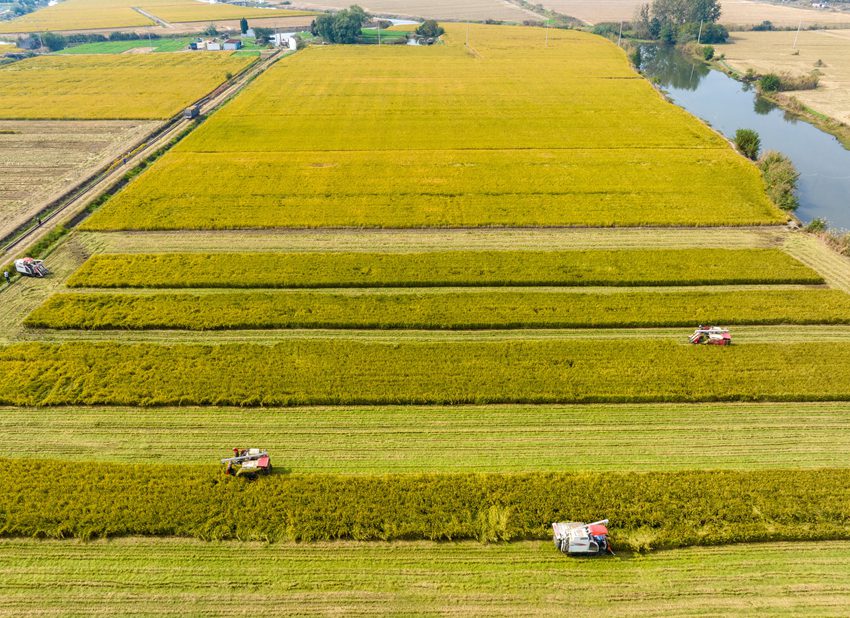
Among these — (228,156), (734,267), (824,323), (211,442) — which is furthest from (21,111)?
(824,323)

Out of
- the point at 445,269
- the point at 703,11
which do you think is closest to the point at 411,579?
the point at 445,269

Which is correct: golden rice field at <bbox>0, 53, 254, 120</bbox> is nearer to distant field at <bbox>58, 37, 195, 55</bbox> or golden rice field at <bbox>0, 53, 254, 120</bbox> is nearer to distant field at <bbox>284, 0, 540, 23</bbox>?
distant field at <bbox>58, 37, 195, 55</bbox>

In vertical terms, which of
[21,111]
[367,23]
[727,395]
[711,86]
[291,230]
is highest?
[367,23]

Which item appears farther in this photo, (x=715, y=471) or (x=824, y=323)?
(x=824, y=323)

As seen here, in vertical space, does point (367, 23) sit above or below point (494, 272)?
above

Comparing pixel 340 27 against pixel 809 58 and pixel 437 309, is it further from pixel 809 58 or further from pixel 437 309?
pixel 437 309

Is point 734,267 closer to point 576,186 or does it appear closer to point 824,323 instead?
point 824,323

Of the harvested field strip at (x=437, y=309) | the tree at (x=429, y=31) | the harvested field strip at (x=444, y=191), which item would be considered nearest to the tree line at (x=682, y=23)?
the tree at (x=429, y=31)
